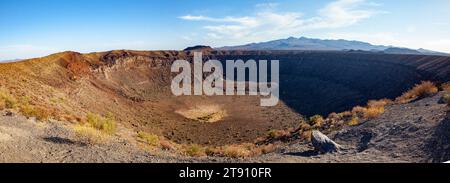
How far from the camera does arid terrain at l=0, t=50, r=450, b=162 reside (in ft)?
45.7

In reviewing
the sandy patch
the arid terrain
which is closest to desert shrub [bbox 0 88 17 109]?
the arid terrain

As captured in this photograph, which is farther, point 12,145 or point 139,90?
point 139,90

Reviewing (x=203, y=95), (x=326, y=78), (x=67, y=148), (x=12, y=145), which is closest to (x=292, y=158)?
(x=67, y=148)

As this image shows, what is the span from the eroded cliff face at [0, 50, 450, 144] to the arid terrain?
20 cm

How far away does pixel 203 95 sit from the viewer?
6291 centimetres

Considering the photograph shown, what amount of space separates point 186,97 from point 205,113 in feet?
35.3

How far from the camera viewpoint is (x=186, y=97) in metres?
60.4

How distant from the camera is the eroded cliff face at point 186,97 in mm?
36062

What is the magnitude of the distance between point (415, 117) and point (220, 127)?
79.7 ft

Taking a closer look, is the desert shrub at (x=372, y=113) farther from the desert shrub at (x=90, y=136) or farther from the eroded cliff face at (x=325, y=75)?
the eroded cliff face at (x=325, y=75)

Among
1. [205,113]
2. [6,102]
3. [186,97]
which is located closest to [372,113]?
[6,102]

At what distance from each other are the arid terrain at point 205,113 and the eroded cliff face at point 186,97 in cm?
20

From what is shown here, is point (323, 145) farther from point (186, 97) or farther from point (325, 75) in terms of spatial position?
point (325, 75)
